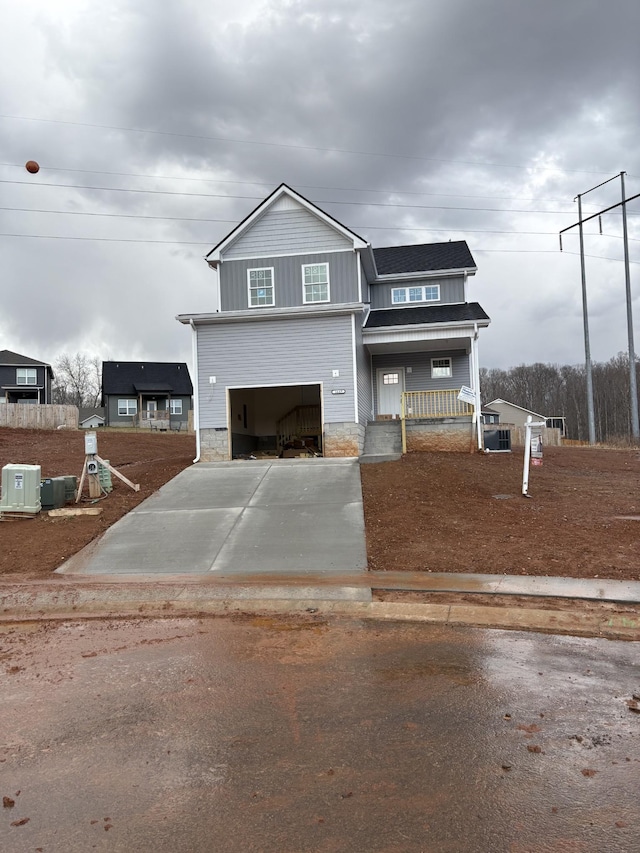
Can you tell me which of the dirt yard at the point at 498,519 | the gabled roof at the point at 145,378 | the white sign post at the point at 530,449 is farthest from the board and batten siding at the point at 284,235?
the gabled roof at the point at 145,378

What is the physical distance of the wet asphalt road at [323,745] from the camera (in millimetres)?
2760

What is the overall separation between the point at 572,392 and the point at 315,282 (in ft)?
227

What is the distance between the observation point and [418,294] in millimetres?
23938

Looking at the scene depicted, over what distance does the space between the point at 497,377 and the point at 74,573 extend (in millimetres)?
92368

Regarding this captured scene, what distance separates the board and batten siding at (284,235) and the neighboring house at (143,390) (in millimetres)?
32953

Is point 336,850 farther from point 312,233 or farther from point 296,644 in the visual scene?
point 312,233

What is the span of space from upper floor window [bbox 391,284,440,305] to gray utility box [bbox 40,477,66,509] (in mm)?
15664

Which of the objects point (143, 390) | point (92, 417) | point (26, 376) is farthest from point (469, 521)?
point (92, 417)

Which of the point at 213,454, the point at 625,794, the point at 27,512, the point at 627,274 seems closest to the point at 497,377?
the point at 627,274

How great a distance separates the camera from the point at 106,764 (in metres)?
3.40

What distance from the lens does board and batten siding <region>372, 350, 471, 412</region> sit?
22.3 meters

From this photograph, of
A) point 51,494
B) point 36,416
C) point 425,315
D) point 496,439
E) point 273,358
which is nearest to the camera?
point 51,494

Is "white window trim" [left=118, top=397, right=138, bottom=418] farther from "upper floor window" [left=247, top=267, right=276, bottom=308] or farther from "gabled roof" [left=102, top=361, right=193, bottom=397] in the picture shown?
"upper floor window" [left=247, top=267, right=276, bottom=308]

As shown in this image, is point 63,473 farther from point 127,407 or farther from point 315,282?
point 127,407
